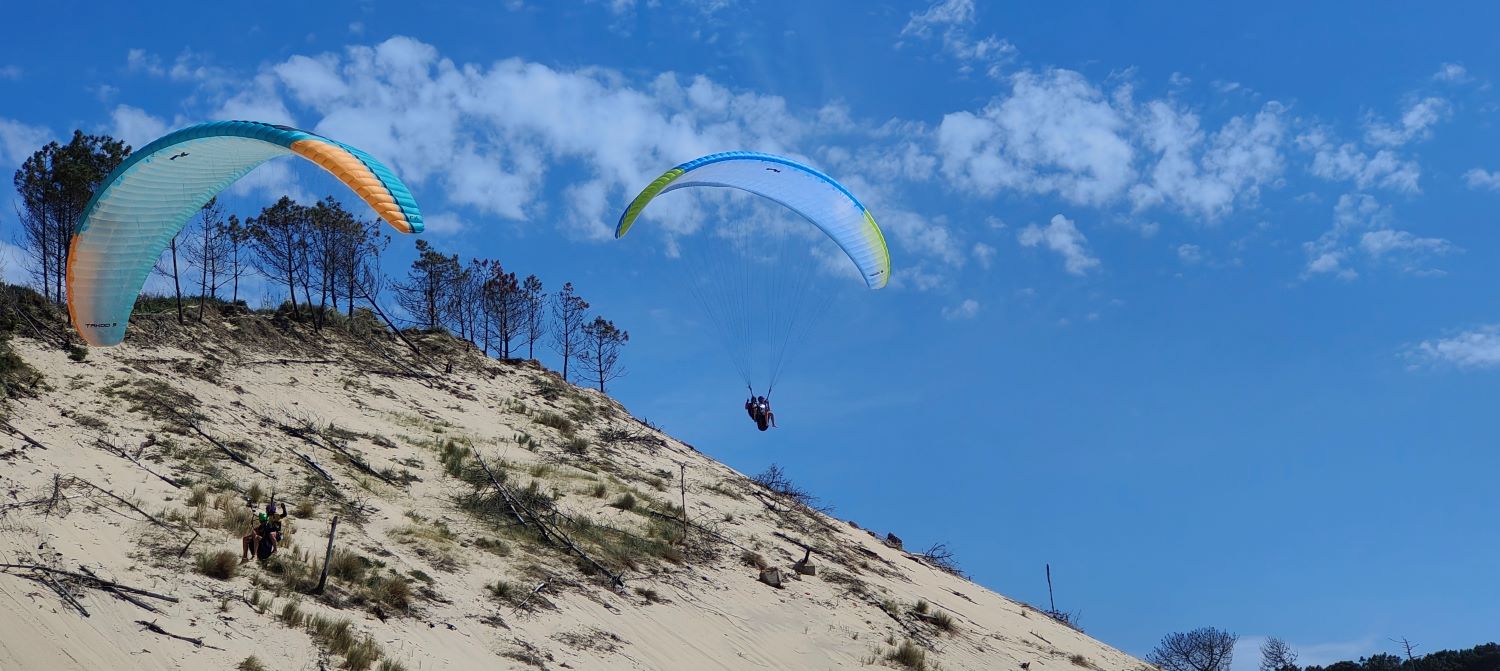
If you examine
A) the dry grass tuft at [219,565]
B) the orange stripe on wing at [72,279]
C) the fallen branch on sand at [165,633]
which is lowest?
the fallen branch on sand at [165,633]

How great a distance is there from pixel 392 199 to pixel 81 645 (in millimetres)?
6102

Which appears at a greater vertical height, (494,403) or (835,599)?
(494,403)

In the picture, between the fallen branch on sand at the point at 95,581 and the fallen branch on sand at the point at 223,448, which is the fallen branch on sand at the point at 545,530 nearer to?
the fallen branch on sand at the point at 223,448

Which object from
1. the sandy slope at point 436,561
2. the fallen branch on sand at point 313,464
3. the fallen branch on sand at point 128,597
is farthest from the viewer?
the fallen branch on sand at point 313,464

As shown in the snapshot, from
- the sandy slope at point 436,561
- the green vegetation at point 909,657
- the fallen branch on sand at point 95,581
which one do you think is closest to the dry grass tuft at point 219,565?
the sandy slope at point 436,561

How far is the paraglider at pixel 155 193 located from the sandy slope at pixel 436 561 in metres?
2.78

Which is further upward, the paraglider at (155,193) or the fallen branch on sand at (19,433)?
the paraglider at (155,193)

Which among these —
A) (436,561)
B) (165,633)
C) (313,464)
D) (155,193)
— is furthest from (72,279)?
(436,561)

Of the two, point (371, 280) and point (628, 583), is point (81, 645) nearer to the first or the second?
point (628, 583)

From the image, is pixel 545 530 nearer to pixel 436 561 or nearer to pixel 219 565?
pixel 436 561

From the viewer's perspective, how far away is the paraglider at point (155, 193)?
603 inches

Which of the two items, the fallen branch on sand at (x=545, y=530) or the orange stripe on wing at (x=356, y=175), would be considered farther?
the fallen branch on sand at (x=545, y=530)

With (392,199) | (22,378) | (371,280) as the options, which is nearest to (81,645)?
(392,199)

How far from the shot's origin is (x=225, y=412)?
75.7 ft
